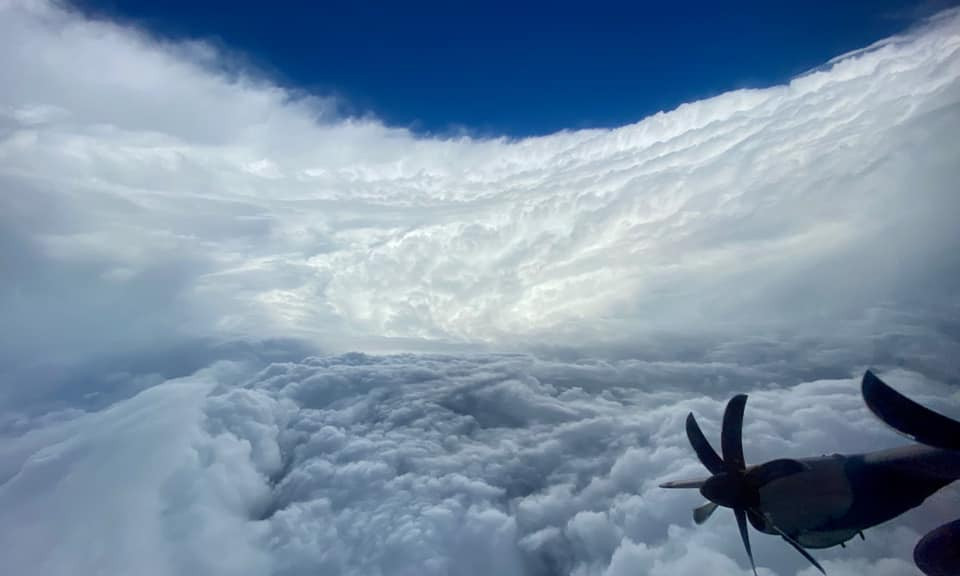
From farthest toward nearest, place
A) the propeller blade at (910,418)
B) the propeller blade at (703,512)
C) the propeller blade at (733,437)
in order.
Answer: the propeller blade at (703,512) < the propeller blade at (733,437) < the propeller blade at (910,418)

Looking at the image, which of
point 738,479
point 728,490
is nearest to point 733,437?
point 738,479

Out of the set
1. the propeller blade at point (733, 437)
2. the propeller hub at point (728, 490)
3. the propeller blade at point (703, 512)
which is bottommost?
the propeller blade at point (703, 512)

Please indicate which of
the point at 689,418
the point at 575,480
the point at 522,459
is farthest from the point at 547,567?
the point at 689,418

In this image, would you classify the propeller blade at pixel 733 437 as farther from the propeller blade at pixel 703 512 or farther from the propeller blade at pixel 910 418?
the propeller blade at pixel 910 418

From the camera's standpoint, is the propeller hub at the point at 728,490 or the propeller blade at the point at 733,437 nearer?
the propeller hub at the point at 728,490

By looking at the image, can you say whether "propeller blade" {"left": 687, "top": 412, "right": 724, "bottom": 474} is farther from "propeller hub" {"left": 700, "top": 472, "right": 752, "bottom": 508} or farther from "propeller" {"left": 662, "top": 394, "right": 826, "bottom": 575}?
"propeller hub" {"left": 700, "top": 472, "right": 752, "bottom": 508}

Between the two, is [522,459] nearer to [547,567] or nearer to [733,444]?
[547,567]

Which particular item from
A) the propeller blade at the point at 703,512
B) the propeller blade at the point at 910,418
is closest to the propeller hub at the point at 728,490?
the propeller blade at the point at 703,512

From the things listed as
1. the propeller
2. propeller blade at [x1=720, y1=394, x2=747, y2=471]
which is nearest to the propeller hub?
the propeller
